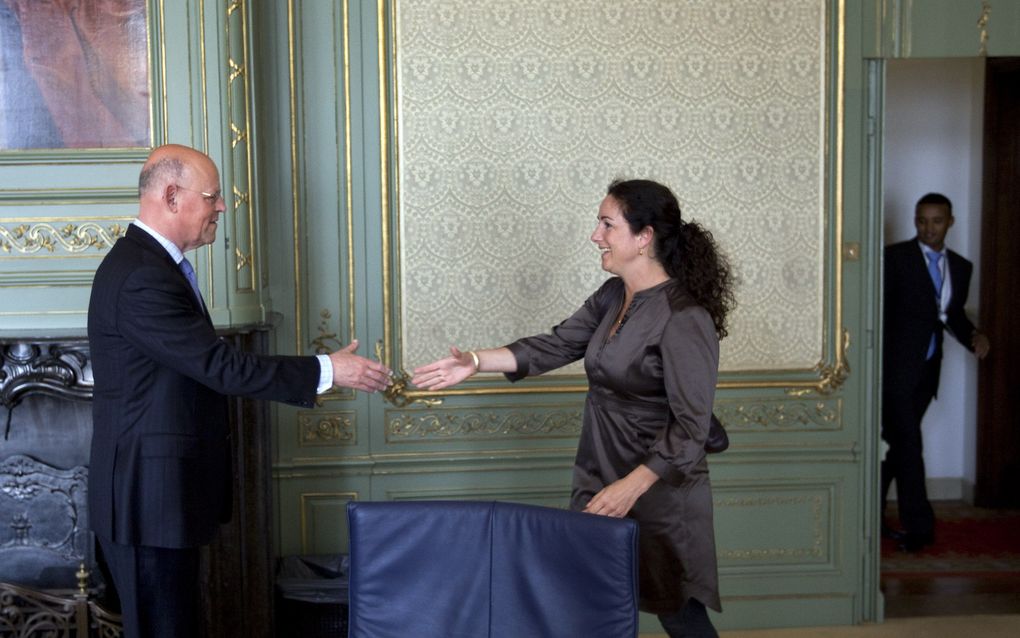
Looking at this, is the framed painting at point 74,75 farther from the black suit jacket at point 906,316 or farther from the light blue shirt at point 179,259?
the black suit jacket at point 906,316

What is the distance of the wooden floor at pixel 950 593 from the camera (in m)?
4.59

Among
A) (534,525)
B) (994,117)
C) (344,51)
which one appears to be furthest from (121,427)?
(994,117)

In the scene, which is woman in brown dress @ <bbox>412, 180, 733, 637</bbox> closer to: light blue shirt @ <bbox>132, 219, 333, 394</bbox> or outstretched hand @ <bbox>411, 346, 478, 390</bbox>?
outstretched hand @ <bbox>411, 346, 478, 390</bbox>

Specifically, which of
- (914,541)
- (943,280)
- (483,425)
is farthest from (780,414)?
(943,280)

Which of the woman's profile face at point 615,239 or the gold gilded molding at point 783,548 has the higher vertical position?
the woman's profile face at point 615,239

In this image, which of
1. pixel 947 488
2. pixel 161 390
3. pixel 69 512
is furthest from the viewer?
pixel 947 488

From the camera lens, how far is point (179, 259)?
285cm

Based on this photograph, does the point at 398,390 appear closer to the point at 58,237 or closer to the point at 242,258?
the point at 242,258

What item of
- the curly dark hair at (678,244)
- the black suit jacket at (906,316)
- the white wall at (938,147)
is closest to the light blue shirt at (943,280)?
the black suit jacket at (906,316)

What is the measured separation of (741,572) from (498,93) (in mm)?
2084

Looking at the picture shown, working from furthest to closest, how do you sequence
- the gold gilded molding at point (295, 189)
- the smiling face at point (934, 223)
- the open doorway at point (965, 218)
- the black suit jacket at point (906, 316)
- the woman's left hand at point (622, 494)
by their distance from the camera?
1. the open doorway at point (965, 218)
2. the smiling face at point (934, 223)
3. the black suit jacket at point (906, 316)
4. the gold gilded molding at point (295, 189)
5. the woman's left hand at point (622, 494)

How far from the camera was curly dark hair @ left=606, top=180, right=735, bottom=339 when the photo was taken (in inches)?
112

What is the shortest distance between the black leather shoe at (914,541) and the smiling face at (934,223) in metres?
1.43

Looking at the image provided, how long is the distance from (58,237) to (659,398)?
2060 mm
